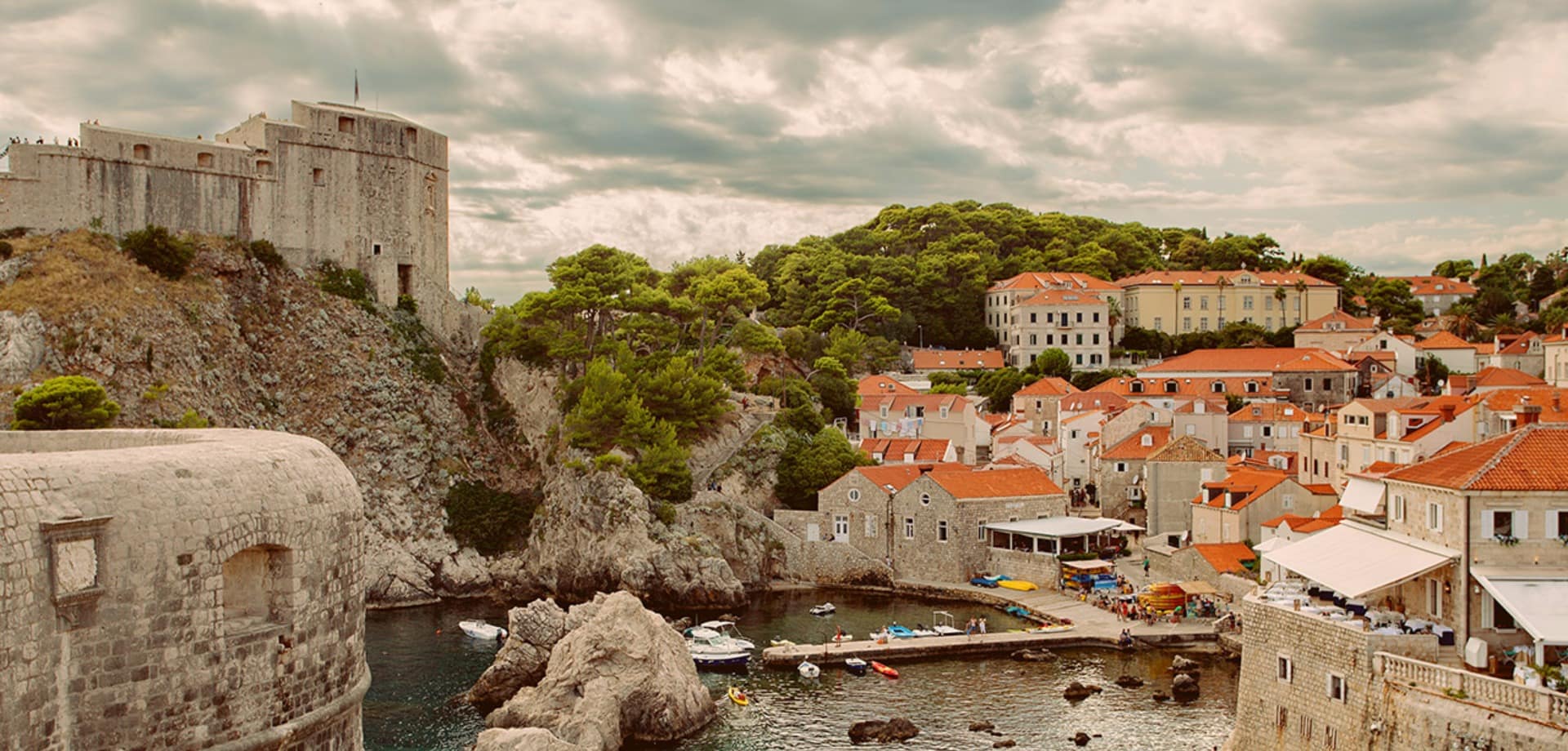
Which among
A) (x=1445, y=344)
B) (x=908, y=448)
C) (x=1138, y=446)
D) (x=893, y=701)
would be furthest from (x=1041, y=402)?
(x=893, y=701)

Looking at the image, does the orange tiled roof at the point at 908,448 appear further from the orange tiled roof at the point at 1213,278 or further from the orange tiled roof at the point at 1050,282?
the orange tiled roof at the point at 1213,278

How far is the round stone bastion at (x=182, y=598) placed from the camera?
963cm

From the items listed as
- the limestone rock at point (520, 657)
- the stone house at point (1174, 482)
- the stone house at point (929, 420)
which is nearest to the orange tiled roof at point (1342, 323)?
the stone house at point (929, 420)

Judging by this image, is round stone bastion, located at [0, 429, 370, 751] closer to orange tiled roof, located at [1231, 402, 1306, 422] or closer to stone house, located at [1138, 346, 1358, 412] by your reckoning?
orange tiled roof, located at [1231, 402, 1306, 422]

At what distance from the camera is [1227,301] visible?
8044cm

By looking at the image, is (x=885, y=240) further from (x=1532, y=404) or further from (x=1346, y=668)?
(x=1346, y=668)

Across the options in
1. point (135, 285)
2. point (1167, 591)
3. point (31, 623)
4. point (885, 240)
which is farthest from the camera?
point (885, 240)

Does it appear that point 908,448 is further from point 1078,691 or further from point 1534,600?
point 1534,600

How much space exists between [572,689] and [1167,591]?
20038mm

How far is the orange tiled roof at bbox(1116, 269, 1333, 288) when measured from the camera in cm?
8056

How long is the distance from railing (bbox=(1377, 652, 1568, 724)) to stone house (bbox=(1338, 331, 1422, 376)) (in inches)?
2051

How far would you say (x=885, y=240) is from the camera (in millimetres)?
90938

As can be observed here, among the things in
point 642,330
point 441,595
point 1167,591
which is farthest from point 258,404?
point 1167,591

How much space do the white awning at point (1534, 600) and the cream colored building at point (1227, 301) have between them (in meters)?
62.9
